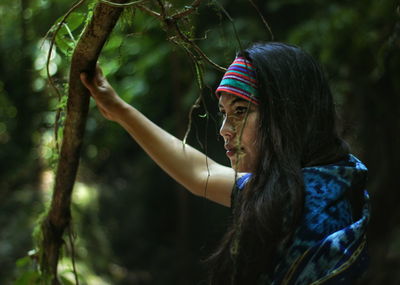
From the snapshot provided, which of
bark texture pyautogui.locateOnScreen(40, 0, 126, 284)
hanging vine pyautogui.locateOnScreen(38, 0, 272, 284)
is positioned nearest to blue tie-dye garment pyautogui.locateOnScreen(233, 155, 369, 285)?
hanging vine pyautogui.locateOnScreen(38, 0, 272, 284)

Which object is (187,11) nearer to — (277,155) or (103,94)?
(277,155)

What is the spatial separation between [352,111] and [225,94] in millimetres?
3133

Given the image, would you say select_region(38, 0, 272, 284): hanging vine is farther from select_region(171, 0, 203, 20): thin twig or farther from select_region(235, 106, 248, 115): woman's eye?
select_region(235, 106, 248, 115): woman's eye

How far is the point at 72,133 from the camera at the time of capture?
5.41ft

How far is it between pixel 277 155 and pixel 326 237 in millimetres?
240

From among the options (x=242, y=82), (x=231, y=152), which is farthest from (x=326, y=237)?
(x=242, y=82)

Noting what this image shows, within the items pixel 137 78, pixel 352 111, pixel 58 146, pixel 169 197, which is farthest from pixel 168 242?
pixel 58 146

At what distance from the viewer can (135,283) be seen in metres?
5.39

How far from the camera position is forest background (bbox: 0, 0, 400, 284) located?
397 cm

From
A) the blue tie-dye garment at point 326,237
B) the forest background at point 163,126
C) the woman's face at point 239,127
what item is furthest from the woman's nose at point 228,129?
the forest background at point 163,126

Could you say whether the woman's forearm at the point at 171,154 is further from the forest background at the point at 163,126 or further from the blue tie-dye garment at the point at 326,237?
the forest background at the point at 163,126

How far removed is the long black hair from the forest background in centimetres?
151

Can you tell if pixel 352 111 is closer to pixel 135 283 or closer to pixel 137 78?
pixel 137 78

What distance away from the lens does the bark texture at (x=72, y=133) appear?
1.37 m
